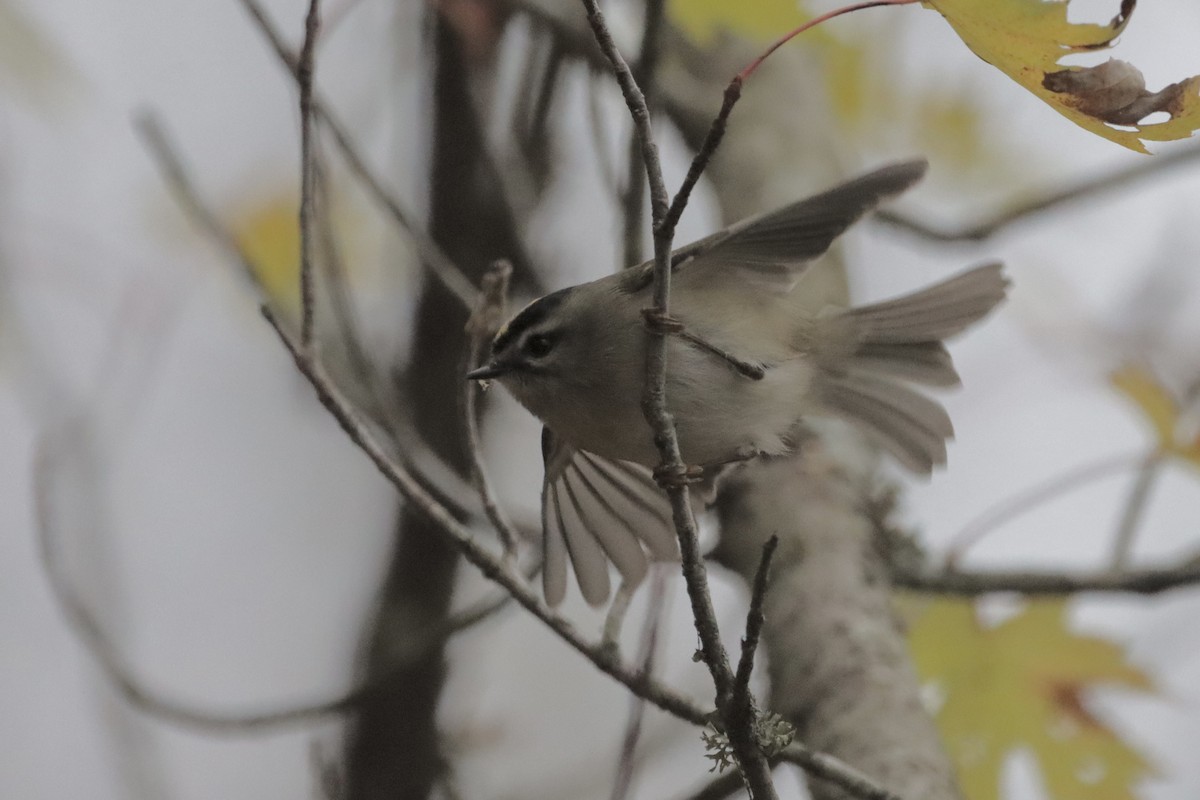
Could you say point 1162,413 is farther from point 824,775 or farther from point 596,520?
point 824,775

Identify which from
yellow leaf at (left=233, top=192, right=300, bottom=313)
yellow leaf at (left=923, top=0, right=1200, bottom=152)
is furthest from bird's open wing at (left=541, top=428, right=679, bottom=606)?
yellow leaf at (left=233, top=192, right=300, bottom=313)

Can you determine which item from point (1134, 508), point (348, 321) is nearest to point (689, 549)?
point (348, 321)

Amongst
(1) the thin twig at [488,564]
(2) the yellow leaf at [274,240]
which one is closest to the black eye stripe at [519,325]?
(1) the thin twig at [488,564]

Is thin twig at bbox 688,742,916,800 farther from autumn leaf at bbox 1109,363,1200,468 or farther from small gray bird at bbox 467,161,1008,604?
autumn leaf at bbox 1109,363,1200,468

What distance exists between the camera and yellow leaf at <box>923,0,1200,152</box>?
568mm

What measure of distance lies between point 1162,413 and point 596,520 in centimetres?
69

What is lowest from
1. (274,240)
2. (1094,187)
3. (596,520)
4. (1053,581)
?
(1053,581)

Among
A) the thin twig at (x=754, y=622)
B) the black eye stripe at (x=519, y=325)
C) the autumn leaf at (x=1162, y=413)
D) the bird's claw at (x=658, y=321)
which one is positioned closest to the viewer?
the thin twig at (x=754, y=622)

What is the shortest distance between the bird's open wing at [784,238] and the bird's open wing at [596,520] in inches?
8.5

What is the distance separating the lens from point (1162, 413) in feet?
4.31

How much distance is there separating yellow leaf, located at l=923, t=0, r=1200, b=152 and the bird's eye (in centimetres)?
51

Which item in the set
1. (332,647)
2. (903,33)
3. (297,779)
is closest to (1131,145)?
(903,33)

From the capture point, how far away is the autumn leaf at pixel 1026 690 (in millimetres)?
1156

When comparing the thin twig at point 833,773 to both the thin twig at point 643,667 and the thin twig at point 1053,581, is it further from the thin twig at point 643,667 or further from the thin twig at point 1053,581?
the thin twig at point 1053,581
